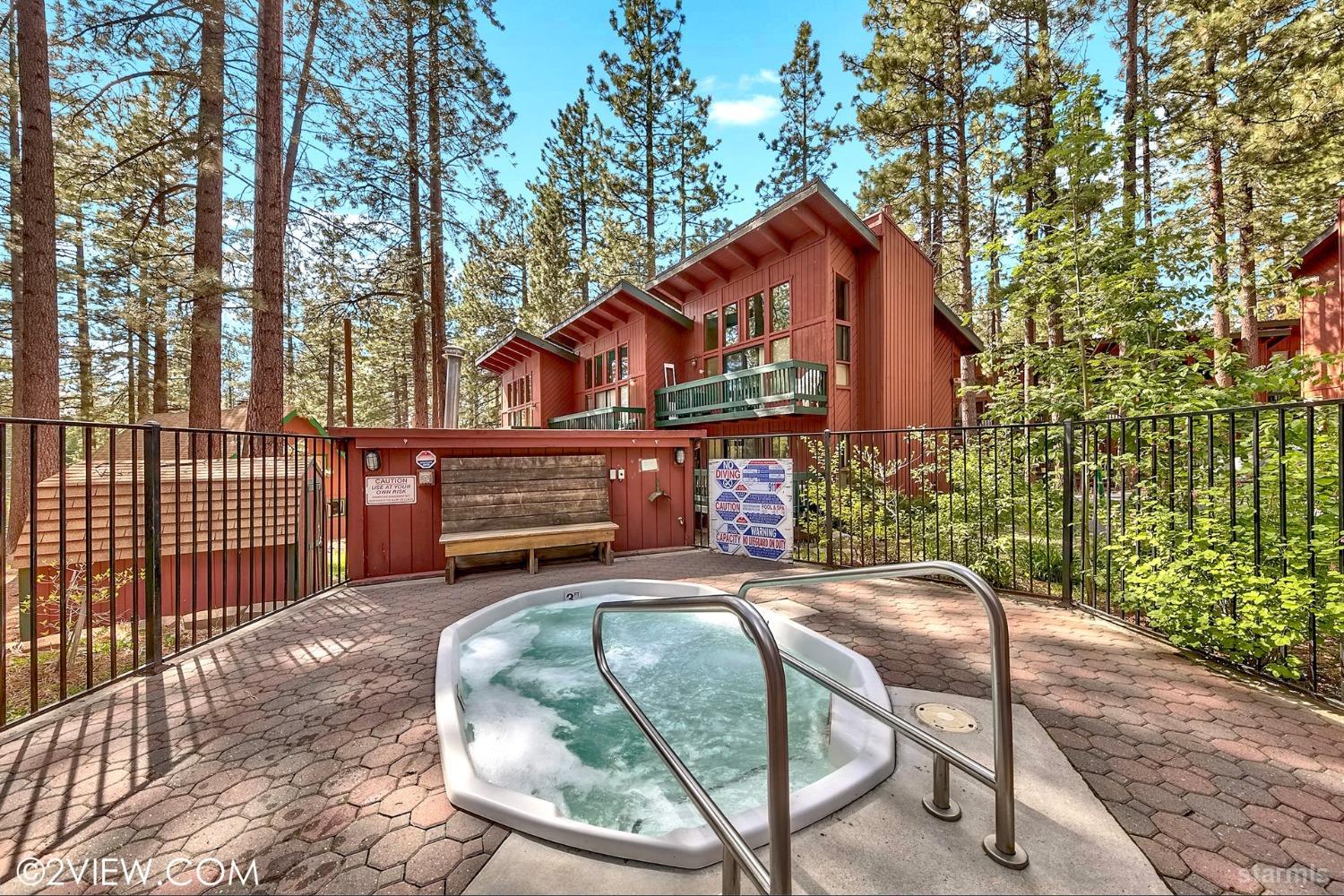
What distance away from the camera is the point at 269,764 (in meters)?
2.35

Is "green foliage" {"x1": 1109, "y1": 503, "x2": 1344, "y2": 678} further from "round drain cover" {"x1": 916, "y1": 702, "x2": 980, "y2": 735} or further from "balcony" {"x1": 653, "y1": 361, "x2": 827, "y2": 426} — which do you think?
"balcony" {"x1": 653, "y1": 361, "x2": 827, "y2": 426}

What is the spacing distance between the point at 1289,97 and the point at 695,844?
16379 millimetres

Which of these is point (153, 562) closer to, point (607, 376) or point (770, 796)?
point (770, 796)

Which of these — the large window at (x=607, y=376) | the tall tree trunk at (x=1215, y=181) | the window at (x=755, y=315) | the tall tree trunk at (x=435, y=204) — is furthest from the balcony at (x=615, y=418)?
the tall tree trunk at (x=1215, y=181)

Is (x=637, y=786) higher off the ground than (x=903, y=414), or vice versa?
(x=903, y=414)

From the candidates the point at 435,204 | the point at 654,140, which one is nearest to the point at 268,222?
the point at 435,204

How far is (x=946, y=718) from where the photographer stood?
261 centimetres

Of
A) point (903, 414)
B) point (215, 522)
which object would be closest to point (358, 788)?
point (215, 522)

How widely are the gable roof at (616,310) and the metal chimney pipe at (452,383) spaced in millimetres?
4997

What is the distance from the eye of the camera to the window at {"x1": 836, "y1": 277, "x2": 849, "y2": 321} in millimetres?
11055

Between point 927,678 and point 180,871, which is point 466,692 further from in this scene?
point 927,678

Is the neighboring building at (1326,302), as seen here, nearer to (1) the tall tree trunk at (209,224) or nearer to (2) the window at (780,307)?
(2) the window at (780,307)

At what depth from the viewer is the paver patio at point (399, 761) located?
176cm

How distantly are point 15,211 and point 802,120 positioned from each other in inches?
800
